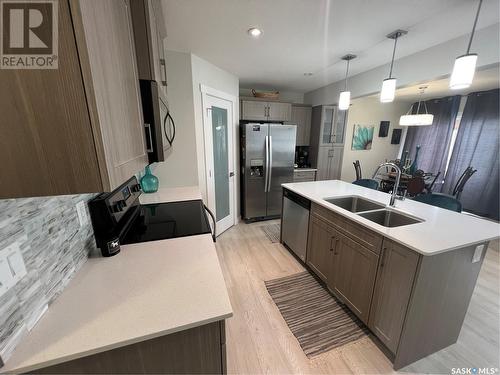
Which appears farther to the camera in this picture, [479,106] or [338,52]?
[479,106]

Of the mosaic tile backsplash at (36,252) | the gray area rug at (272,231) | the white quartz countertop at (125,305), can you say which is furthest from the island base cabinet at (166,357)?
the gray area rug at (272,231)

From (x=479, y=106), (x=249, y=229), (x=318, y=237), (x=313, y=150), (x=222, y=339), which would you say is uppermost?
(x=479, y=106)

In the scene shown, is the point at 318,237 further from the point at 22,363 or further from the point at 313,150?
the point at 313,150

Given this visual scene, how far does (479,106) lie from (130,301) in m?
6.66

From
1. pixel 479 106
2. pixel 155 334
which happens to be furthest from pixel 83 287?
pixel 479 106

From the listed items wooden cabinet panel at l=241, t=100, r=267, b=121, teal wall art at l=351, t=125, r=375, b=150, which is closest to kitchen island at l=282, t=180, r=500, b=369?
wooden cabinet panel at l=241, t=100, r=267, b=121

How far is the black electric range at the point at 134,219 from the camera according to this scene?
41.6 inches

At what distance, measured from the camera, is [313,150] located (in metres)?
4.48

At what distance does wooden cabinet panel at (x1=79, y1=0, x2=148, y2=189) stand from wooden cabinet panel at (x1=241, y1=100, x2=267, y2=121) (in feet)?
9.56

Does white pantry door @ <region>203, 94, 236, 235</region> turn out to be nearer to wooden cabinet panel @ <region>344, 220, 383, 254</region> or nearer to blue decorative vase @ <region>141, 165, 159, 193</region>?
blue decorative vase @ <region>141, 165, 159, 193</region>

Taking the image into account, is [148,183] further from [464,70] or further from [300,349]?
[464,70]

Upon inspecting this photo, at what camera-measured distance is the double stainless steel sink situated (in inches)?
69.6

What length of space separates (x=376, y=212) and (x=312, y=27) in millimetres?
1817

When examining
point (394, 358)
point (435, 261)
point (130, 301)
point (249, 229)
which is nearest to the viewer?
point (130, 301)
